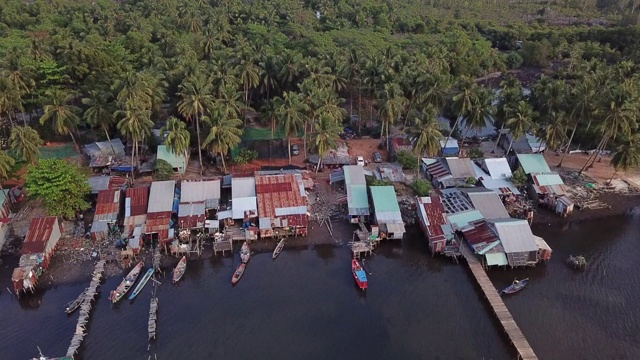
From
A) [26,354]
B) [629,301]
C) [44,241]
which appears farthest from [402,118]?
[26,354]

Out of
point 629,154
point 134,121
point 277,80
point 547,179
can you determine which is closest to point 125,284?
point 134,121

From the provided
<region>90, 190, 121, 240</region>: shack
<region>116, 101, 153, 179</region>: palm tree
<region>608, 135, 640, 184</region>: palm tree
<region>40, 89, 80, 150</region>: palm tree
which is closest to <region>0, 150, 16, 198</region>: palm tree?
<region>40, 89, 80, 150</region>: palm tree

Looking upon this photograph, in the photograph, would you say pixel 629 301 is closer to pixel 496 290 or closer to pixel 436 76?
pixel 496 290

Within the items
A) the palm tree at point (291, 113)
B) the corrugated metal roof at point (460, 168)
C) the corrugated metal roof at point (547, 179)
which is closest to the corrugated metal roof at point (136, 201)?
the palm tree at point (291, 113)

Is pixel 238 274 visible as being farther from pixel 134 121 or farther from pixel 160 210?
pixel 134 121

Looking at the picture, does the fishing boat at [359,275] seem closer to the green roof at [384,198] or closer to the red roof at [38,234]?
the green roof at [384,198]

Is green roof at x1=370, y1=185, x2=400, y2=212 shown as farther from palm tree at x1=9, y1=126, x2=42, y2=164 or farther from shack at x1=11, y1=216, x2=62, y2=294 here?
palm tree at x1=9, y1=126, x2=42, y2=164
